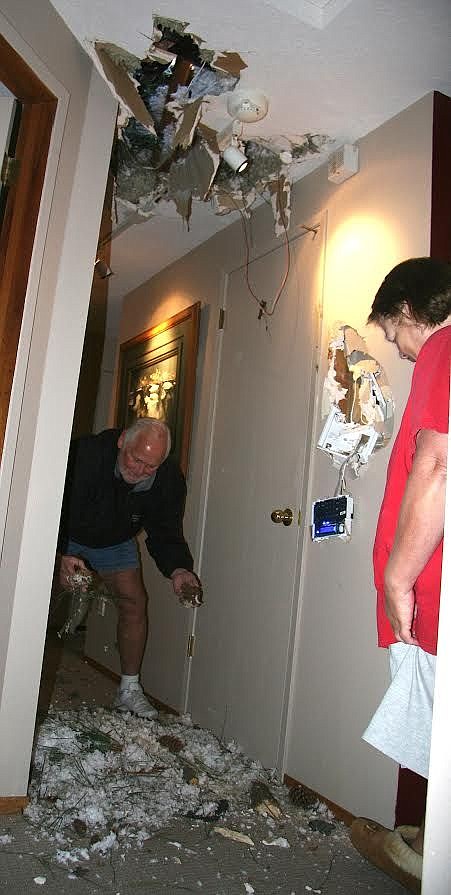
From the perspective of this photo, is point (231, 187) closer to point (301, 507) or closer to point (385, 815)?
point (301, 507)

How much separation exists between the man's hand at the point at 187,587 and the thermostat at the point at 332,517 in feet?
2.54

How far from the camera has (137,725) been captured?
9.22 ft

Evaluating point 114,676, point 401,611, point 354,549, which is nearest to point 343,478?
point 354,549

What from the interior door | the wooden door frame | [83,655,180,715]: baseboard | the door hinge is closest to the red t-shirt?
the interior door

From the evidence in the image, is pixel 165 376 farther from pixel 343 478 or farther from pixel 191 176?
pixel 343 478

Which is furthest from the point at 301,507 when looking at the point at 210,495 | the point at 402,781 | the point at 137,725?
the point at 137,725

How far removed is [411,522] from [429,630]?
0.87 feet

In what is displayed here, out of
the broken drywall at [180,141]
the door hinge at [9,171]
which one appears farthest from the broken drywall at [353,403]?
the door hinge at [9,171]

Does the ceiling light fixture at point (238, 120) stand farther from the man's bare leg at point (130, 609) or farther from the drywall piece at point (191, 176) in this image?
→ the man's bare leg at point (130, 609)

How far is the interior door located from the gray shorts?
1095 mm

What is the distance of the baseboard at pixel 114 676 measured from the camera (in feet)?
10.8

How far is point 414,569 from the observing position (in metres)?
1.38

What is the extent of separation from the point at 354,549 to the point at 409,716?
0.89 metres

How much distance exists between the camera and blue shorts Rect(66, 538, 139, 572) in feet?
10.5
